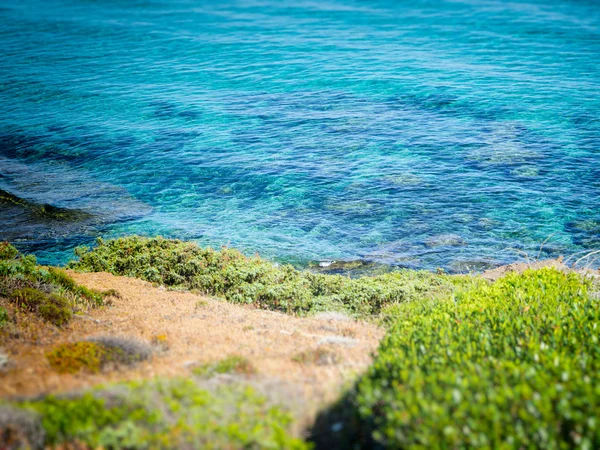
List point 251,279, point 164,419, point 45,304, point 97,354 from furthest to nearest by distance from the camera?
point 251,279 → point 45,304 → point 97,354 → point 164,419

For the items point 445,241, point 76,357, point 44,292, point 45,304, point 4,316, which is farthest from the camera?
point 445,241

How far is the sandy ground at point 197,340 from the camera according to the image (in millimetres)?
9086

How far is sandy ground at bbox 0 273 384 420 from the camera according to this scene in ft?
29.8

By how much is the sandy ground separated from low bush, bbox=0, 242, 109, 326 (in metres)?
0.53

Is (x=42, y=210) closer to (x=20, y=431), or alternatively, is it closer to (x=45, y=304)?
(x=45, y=304)

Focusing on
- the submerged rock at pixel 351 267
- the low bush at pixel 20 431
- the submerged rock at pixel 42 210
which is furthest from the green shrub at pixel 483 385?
the submerged rock at pixel 42 210

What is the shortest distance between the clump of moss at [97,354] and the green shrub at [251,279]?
551 centimetres

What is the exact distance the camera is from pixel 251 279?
17.3 metres

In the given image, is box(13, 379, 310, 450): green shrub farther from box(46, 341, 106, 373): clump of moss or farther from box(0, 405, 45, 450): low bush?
box(46, 341, 106, 373): clump of moss

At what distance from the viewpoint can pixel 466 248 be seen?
20734 millimetres

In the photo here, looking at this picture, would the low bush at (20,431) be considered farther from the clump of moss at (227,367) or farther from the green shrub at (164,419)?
the clump of moss at (227,367)

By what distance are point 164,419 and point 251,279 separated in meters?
9.92

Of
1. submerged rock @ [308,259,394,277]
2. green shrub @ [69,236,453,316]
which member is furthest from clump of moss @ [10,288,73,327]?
submerged rock @ [308,259,394,277]

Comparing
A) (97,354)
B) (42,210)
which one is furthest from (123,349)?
(42,210)
